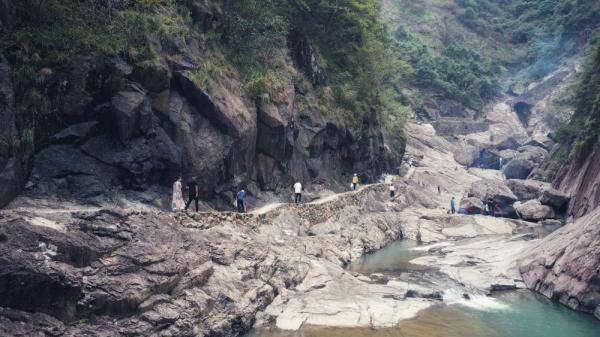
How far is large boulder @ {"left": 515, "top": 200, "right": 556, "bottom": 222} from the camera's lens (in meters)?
39.2

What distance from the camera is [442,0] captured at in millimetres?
127500

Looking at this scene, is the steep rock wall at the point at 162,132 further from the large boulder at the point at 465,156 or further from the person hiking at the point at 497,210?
the large boulder at the point at 465,156

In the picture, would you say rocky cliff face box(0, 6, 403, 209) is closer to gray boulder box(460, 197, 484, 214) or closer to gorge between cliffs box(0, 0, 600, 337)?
gorge between cliffs box(0, 0, 600, 337)

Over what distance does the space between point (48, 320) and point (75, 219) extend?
143 inches

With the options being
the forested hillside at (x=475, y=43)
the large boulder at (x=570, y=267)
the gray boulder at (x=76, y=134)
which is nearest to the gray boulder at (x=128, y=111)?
the gray boulder at (x=76, y=134)

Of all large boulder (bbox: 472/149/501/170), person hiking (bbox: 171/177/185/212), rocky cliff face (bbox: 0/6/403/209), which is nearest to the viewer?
rocky cliff face (bbox: 0/6/403/209)

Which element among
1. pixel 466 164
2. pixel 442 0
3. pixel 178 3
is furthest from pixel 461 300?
pixel 442 0

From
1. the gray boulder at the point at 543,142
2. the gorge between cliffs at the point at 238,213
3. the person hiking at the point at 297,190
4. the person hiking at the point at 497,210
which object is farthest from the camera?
the gray boulder at the point at 543,142

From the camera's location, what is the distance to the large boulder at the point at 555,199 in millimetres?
38406

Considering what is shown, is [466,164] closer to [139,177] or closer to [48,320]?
[139,177]

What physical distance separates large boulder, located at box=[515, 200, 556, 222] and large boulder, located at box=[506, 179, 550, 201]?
23.9 ft

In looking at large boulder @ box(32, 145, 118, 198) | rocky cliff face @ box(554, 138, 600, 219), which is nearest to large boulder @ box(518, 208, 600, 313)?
rocky cliff face @ box(554, 138, 600, 219)

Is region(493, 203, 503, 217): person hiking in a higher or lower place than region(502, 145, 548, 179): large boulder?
lower

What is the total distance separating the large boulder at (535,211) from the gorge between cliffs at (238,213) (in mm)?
194
